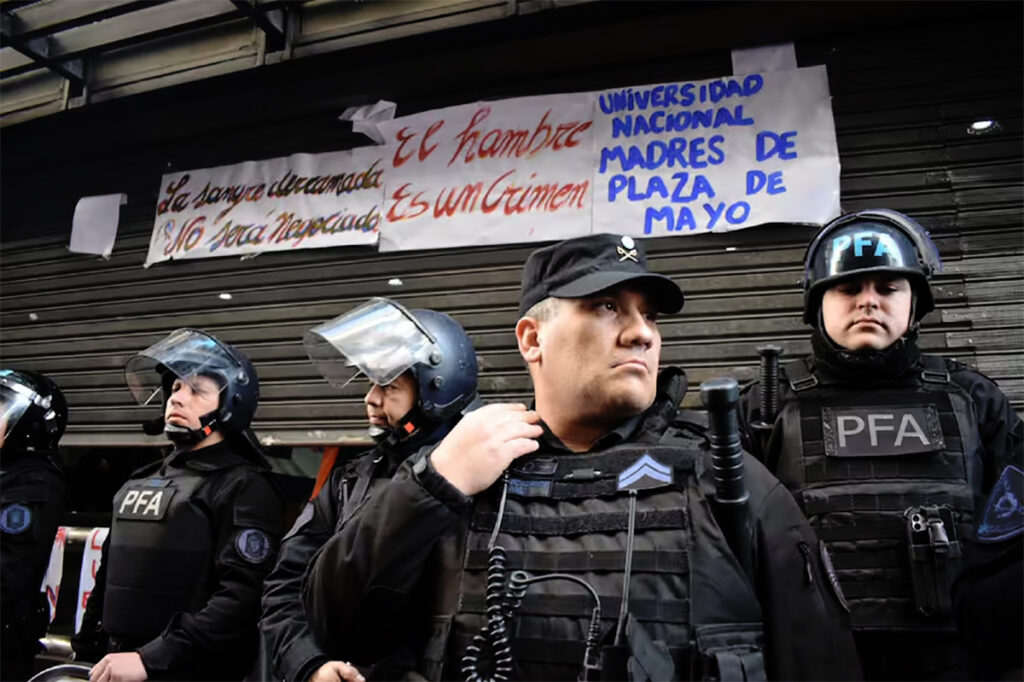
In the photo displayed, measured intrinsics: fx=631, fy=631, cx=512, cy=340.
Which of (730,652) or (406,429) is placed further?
(406,429)

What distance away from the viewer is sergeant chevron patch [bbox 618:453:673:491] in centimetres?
164

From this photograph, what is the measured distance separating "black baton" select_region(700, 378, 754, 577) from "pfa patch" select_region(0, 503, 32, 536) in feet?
15.6

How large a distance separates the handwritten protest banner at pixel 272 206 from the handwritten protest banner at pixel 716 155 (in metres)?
1.98

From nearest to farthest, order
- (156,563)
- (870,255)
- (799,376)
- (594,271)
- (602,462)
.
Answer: (602,462)
(594,271)
(870,255)
(799,376)
(156,563)

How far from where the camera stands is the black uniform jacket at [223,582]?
10.4ft

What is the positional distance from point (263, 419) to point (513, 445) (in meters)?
4.04

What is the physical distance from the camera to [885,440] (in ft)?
8.23

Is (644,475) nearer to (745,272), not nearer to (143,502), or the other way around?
(745,272)

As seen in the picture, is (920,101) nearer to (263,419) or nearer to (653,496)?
(653,496)

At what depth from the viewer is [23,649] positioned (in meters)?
4.26

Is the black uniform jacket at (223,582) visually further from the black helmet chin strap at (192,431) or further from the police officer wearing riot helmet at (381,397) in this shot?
the police officer wearing riot helmet at (381,397)

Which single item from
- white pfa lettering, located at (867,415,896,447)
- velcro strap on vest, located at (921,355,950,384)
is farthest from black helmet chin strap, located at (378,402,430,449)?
velcro strap on vest, located at (921,355,950,384)

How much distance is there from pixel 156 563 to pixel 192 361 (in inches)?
49.0

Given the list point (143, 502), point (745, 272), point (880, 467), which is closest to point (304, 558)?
point (143, 502)
